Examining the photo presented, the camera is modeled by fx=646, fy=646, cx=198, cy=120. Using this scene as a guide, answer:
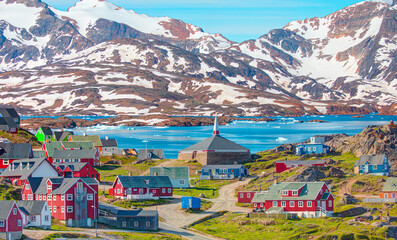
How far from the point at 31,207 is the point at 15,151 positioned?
109ft

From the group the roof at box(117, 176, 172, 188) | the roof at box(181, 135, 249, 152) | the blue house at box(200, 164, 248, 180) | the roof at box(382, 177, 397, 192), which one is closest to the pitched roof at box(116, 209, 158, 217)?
the roof at box(117, 176, 172, 188)

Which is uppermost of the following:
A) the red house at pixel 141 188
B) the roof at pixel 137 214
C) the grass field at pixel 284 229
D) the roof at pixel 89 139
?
the roof at pixel 89 139

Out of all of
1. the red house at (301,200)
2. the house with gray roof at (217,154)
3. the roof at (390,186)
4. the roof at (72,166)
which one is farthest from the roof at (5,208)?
the house with gray roof at (217,154)

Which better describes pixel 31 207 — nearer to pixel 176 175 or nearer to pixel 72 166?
pixel 72 166

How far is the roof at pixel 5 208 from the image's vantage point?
168ft

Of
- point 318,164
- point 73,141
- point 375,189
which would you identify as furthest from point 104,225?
point 73,141

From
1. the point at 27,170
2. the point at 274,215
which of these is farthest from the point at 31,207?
the point at 274,215

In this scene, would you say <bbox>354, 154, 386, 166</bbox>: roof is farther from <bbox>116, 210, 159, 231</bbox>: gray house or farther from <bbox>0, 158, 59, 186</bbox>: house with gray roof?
<bbox>0, 158, 59, 186</bbox>: house with gray roof

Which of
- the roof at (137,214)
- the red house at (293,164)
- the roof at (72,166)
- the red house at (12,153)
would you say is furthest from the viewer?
the red house at (293,164)

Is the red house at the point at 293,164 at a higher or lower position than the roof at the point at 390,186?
higher

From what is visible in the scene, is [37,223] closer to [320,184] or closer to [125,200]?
[125,200]

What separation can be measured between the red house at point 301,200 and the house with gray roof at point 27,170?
86.3 feet

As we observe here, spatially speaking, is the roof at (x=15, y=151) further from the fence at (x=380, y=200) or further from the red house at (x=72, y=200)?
the fence at (x=380, y=200)

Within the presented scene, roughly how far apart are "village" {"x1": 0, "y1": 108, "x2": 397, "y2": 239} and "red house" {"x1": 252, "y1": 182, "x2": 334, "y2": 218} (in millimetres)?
111
